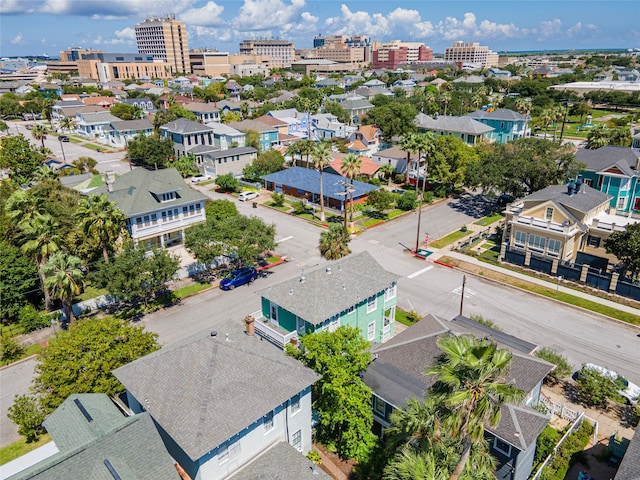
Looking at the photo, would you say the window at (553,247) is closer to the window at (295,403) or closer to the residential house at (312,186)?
the residential house at (312,186)

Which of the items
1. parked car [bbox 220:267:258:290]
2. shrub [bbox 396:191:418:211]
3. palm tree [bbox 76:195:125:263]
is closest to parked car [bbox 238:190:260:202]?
shrub [bbox 396:191:418:211]

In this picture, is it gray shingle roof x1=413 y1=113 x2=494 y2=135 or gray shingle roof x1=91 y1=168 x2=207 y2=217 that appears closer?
gray shingle roof x1=91 y1=168 x2=207 y2=217

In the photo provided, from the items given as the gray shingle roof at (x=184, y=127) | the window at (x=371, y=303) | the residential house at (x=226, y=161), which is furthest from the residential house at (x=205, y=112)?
the window at (x=371, y=303)

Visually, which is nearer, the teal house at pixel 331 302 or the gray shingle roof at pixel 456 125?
the teal house at pixel 331 302

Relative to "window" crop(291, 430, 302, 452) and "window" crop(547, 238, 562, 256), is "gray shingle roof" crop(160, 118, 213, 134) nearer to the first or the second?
"window" crop(547, 238, 562, 256)

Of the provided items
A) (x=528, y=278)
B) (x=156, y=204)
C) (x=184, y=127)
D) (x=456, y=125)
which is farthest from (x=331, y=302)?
(x=456, y=125)
